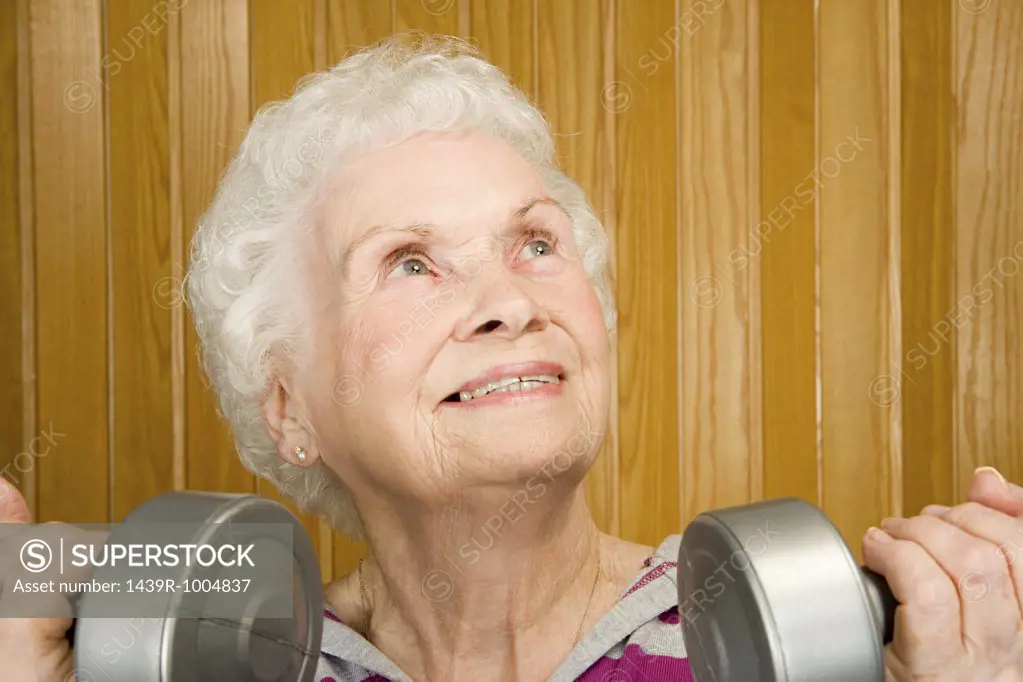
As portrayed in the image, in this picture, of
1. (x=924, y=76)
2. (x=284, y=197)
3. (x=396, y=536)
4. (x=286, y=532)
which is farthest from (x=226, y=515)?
(x=924, y=76)

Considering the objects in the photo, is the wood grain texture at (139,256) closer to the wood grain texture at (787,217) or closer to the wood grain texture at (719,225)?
the wood grain texture at (719,225)

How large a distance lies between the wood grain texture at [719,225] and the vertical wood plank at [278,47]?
0.78m

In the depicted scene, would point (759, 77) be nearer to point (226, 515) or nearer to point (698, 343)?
point (698, 343)

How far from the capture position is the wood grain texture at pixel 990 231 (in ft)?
7.16

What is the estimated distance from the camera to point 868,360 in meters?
2.25

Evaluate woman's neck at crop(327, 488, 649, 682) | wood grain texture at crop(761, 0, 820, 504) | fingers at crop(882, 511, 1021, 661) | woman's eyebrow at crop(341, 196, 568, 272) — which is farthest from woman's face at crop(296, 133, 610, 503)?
wood grain texture at crop(761, 0, 820, 504)

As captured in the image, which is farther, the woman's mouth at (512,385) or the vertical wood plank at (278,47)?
the vertical wood plank at (278,47)

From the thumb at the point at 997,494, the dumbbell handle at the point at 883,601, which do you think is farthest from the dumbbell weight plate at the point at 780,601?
the thumb at the point at 997,494

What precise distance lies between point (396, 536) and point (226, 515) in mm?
538

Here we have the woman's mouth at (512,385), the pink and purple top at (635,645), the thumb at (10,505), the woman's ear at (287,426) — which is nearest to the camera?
the thumb at (10,505)

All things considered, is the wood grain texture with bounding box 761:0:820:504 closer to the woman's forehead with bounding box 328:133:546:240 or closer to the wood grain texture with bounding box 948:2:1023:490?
the wood grain texture with bounding box 948:2:1023:490

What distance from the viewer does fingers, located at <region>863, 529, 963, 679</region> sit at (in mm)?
953

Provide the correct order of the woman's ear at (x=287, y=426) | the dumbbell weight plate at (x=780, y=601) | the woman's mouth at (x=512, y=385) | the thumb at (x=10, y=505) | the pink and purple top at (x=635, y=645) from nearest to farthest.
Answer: the dumbbell weight plate at (x=780, y=601), the thumb at (x=10, y=505), the woman's mouth at (x=512, y=385), the pink and purple top at (x=635, y=645), the woman's ear at (x=287, y=426)

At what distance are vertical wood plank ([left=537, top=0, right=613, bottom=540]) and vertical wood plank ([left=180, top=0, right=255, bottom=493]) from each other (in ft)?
2.03
